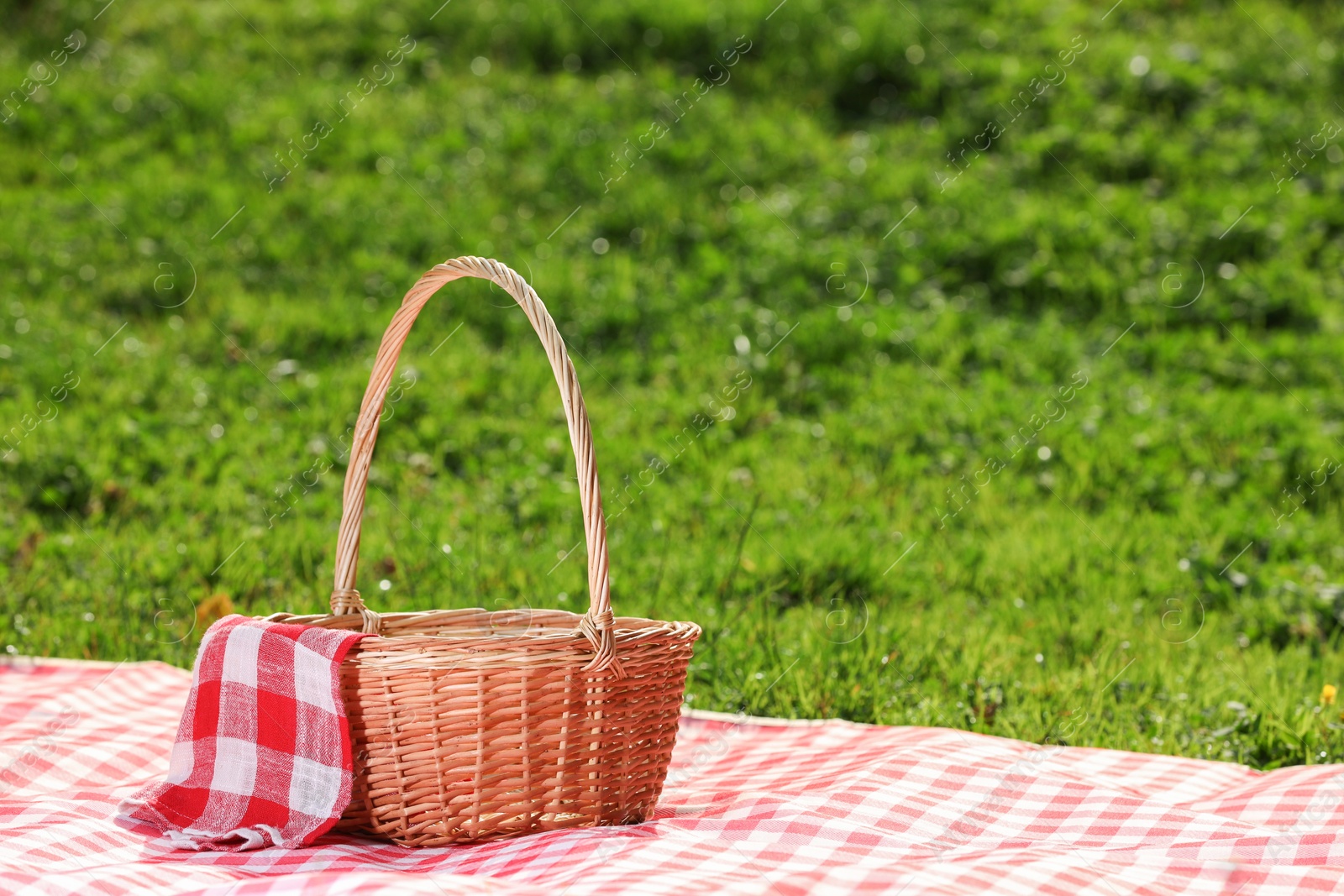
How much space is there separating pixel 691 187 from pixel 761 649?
154 inches

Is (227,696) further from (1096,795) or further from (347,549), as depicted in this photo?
(1096,795)

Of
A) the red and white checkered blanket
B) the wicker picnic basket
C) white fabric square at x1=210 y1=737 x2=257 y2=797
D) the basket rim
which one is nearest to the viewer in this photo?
the red and white checkered blanket

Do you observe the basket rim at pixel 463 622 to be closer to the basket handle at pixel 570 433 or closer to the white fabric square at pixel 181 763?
the basket handle at pixel 570 433

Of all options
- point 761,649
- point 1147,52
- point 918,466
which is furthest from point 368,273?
point 1147,52

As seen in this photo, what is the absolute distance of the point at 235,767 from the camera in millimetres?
2154

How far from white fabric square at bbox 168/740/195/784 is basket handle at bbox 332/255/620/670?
1.27 feet

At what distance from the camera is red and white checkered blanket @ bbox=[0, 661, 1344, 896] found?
1.74 m

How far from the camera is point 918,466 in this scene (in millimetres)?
4844

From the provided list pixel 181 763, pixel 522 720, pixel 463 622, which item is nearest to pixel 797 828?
pixel 522 720

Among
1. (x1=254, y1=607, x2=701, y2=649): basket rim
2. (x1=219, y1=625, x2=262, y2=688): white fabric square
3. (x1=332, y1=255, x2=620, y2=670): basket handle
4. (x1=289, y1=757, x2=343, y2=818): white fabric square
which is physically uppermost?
(x1=332, y1=255, x2=620, y2=670): basket handle

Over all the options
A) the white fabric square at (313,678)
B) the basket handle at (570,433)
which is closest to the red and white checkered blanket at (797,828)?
the white fabric square at (313,678)

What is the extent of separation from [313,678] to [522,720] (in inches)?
15.3

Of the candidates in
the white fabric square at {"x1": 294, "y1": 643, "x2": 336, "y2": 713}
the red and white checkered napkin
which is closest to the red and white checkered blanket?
the red and white checkered napkin

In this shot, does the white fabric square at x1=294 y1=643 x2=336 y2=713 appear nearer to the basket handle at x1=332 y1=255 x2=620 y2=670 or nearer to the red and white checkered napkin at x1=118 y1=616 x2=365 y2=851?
the red and white checkered napkin at x1=118 y1=616 x2=365 y2=851
